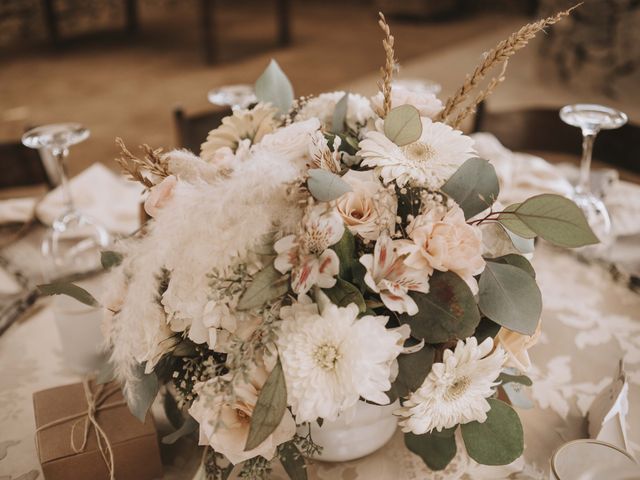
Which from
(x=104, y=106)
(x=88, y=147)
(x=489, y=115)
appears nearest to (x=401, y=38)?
(x=104, y=106)

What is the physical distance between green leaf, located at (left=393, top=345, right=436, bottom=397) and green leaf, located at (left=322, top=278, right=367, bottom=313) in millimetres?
84

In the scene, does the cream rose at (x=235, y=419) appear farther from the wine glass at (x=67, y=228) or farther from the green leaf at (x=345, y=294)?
the wine glass at (x=67, y=228)

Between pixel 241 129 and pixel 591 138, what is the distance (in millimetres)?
713

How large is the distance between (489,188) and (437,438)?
31 cm

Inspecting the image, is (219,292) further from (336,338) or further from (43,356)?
(43,356)

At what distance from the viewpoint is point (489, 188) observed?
0.65 meters

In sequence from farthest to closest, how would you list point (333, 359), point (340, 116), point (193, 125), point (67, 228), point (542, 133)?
point (542, 133), point (193, 125), point (67, 228), point (340, 116), point (333, 359)

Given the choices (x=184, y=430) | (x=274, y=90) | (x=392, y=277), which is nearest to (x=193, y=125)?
(x=274, y=90)

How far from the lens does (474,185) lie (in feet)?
2.13

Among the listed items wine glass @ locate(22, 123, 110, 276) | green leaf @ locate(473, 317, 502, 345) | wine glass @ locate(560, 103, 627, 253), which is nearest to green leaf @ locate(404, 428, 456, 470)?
green leaf @ locate(473, 317, 502, 345)

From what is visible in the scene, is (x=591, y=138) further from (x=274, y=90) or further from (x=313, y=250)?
(x=313, y=250)

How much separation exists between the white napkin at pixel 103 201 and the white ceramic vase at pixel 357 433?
79 cm

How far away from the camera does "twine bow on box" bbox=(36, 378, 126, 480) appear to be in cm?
72

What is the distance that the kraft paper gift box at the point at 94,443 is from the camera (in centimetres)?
71
